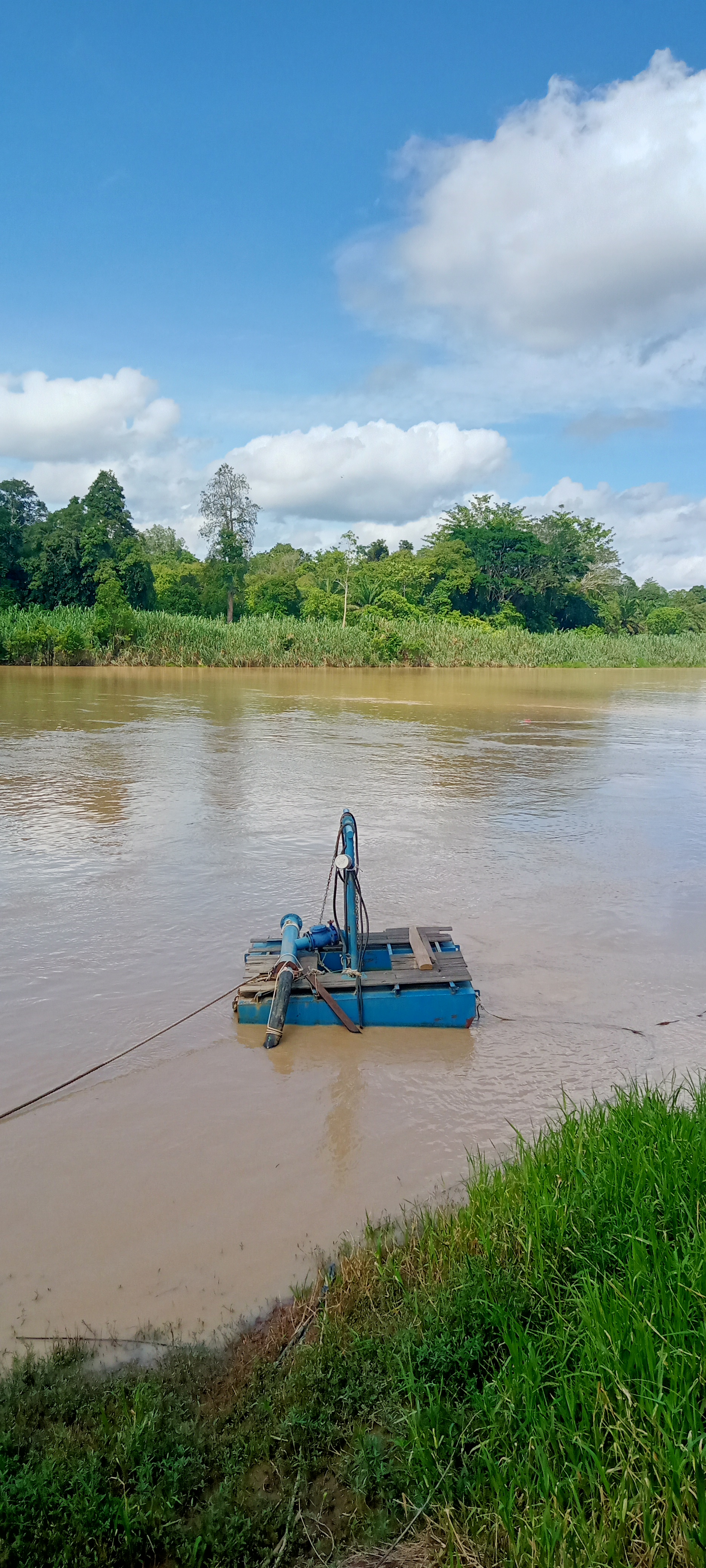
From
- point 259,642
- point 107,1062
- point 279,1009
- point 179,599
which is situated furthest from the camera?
point 179,599

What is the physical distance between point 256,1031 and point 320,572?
5696cm

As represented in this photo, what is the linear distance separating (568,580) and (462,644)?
24240mm

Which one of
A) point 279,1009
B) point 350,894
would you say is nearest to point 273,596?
point 350,894

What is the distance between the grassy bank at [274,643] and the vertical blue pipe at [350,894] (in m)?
30.4

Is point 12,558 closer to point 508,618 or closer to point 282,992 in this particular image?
point 508,618

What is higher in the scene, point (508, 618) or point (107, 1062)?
point (508, 618)

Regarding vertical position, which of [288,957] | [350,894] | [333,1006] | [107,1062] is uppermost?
[350,894]

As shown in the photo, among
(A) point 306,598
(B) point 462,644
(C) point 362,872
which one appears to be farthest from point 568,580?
(C) point 362,872

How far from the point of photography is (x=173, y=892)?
24.7 ft

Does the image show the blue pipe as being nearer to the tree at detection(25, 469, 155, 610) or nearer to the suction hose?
the suction hose

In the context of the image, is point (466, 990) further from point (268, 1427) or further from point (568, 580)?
point (568, 580)

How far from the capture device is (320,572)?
197ft

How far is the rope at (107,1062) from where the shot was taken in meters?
4.33

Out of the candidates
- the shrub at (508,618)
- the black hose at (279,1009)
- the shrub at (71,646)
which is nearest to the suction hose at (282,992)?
the black hose at (279,1009)
